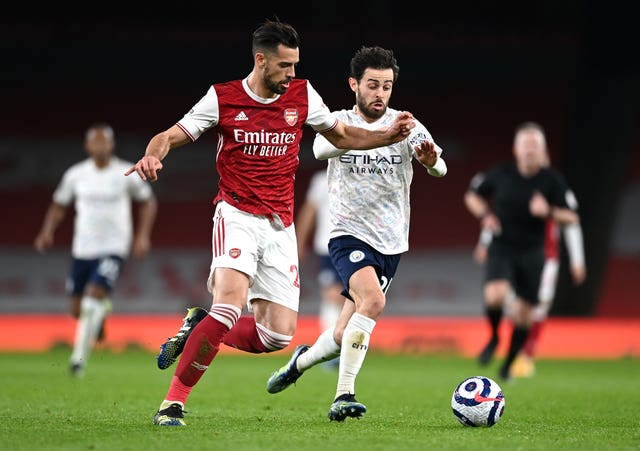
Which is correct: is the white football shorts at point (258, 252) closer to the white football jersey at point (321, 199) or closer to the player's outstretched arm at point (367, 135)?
the player's outstretched arm at point (367, 135)

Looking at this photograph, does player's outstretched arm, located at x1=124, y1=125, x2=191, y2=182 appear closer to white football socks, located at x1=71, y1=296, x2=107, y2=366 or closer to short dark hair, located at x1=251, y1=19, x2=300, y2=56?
short dark hair, located at x1=251, y1=19, x2=300, y2=56

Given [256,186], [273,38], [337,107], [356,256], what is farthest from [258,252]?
[337,107]

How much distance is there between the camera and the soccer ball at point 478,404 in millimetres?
6883

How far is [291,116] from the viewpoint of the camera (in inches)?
281

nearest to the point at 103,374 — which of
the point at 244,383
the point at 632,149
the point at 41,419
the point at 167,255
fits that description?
the point at 244,383

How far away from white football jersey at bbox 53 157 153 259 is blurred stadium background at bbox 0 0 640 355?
8.96 metres

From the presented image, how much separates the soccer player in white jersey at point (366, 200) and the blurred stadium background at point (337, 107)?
13.9 meters

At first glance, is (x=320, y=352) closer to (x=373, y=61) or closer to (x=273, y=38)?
(x=373, y=61)

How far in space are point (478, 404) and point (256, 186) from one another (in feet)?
6.14

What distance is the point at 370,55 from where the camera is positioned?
25.1ft

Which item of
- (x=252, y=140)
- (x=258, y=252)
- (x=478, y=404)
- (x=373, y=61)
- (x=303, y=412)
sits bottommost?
(x=303, y=412)

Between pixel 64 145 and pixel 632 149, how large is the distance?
11420mm

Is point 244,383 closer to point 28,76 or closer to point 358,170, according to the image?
point 358,170

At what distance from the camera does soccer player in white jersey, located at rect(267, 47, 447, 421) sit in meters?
7.61
